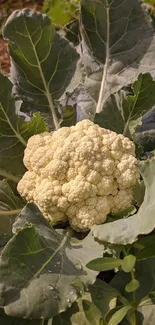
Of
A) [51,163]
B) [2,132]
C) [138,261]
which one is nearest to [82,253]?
[138,261]

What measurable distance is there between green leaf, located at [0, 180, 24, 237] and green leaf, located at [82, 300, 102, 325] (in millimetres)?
287

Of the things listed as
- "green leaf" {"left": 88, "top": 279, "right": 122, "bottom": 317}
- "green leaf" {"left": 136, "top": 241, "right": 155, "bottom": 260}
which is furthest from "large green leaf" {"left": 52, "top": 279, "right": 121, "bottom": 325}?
"green leaf" {"left": 136, "top": 241, "right": 155, "bottom": 260}

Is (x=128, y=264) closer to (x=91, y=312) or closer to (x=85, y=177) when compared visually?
(x=91, y=312)

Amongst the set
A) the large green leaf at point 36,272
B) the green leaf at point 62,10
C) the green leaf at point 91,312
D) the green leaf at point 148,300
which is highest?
the large green leaf at point 36,272

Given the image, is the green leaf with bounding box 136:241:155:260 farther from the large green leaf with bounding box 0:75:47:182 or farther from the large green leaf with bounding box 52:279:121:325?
the large green leaf with bounding box 0:75:47:182

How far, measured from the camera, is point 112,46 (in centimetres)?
145

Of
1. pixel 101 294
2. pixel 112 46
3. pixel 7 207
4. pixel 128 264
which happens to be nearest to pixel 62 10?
pixel 112 46

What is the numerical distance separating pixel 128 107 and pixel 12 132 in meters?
0.27

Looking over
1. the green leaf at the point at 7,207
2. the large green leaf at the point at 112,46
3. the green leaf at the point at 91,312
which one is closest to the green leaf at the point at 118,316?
the green leaf at the point at 91,312

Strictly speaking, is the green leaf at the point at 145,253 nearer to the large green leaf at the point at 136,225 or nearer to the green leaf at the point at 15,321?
the large green leaf at the point at 136,225

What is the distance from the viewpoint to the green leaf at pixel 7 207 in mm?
1266

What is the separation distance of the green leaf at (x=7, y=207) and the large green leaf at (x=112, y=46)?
0.97ft

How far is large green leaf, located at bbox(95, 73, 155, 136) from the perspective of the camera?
4.11ft

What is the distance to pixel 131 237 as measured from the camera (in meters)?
0.98
